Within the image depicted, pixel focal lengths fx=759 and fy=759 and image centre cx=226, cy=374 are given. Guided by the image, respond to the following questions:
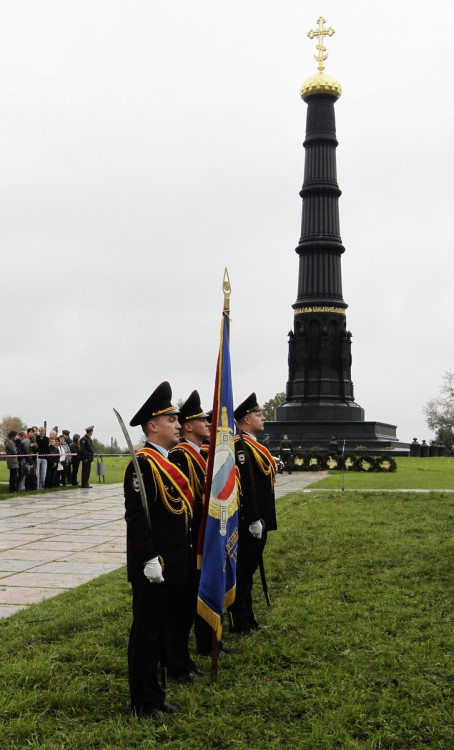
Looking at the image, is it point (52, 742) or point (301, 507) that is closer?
point (52, 742)

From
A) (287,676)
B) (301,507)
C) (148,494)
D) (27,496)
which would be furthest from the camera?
(27,496)

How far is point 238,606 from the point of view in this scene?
595cm

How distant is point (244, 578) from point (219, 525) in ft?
3.50

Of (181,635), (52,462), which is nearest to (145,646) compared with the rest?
(181,635)

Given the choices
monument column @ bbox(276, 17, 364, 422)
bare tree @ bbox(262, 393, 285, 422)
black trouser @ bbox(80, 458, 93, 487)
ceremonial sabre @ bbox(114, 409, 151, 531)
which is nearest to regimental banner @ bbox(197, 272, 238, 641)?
ceremonial sabre @ bbox(114, 409, 151, 531)

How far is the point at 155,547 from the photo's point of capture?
4.45m

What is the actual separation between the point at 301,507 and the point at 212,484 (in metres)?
8.83

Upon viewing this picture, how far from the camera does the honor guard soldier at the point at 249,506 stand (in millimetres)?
5902

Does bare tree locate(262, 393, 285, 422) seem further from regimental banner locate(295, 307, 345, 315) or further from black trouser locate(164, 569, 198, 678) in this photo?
black trouser locate(164, 569, 198, 678)

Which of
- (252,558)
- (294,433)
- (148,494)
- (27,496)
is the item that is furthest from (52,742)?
(294,433)

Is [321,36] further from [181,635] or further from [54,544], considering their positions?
[181,635]

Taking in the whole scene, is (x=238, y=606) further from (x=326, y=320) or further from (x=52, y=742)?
(x=326, y=320)

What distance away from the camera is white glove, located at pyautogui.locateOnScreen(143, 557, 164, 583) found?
4.09m

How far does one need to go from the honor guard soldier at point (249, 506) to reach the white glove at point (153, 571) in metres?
1.82
